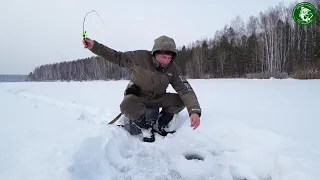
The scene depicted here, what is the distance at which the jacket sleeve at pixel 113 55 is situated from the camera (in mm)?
3020

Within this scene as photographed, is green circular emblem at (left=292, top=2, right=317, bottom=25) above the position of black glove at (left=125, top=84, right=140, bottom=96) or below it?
above

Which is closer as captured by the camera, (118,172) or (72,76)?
(118,172)

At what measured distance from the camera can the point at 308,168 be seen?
2.02 metres

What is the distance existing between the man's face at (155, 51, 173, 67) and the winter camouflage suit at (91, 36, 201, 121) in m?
0.05

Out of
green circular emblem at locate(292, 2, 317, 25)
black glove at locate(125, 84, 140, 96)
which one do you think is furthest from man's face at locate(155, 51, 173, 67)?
green circular emblem at locate(292, 2, 317, 25)

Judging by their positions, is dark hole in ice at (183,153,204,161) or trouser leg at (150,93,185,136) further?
trouser leg at (150,93,185,136)

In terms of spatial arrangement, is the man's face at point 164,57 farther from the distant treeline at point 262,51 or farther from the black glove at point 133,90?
the distant treeline at point 262,51

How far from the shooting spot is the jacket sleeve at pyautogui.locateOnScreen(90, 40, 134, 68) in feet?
9.91

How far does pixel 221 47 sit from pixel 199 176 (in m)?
35.2

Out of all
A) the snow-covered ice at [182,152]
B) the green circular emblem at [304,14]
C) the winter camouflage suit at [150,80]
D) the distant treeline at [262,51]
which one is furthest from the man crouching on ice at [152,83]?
the distant treeline at [262,51]

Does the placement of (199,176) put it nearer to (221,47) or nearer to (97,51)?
(97,51)

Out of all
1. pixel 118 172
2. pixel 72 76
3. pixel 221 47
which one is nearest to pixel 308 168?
pixel 118 172

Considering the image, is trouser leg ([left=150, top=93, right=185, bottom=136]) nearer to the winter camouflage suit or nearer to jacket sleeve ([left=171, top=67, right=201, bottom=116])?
the winter camouflage suit

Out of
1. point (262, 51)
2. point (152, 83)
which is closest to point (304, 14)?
point (152, 83)
